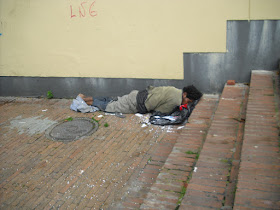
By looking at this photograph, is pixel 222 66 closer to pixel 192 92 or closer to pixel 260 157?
pixel 192 92

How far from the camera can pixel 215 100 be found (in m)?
5.45

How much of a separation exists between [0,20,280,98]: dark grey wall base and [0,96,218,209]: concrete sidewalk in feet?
1.68

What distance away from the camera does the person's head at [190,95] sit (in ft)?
17.8

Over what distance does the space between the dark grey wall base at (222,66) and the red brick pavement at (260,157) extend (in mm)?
1053

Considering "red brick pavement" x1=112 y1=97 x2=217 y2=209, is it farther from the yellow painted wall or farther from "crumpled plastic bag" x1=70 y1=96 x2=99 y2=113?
"crumpled plastic bag" x1=70 y1=96 x2=99 y2=113

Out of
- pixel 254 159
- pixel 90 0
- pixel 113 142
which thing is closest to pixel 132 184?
pixel 113 142

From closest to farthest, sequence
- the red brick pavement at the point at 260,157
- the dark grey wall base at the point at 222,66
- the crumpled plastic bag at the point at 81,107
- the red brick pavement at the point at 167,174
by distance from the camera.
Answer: the red brick pavement at the point at 260,157
the red brick pavement at the point at 167,174
the dark grey wall base at the point at 222,66
the crumpled plastic bag at the point at 81,107

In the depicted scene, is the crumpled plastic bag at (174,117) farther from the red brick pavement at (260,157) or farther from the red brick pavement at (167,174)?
the red brick pavement at (260,157)

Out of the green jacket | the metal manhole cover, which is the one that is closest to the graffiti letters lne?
the green jacket

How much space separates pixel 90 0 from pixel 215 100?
3306mm

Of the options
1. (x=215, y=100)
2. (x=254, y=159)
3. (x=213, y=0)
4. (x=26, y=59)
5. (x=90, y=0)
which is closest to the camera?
(x=254, y=159)

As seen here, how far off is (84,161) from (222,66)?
3.13m

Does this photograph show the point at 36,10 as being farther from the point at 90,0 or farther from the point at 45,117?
the point at 45,117

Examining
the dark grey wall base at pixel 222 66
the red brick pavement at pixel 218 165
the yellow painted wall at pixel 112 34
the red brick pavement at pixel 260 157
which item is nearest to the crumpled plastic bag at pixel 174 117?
the dark grey wall base at pixel 222 66
